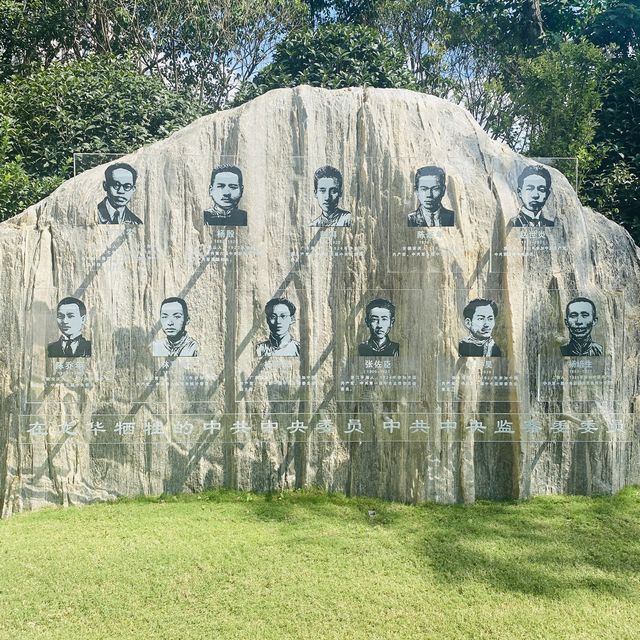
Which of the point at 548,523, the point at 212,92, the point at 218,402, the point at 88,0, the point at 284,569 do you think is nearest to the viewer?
the point at 284,569

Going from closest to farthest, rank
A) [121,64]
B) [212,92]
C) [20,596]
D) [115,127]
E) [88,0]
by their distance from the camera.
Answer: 1. [20,596]
2. [115,127]
3. [121,64]
4. [88,0]
5. [212,92]

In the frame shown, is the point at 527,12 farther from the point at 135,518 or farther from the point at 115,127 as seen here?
the point at 135,518

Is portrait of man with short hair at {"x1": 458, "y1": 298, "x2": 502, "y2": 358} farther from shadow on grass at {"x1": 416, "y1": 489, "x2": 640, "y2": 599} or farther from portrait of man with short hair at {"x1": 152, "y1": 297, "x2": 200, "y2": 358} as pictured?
portrait of man with short hair at {"x1": 152, "y1": 297, "x2": 200, "y2": 358}

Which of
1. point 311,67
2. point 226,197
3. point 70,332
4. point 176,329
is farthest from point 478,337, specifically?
point 311,67

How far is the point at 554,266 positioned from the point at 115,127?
512 centimetres

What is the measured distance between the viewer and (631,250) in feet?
16.2

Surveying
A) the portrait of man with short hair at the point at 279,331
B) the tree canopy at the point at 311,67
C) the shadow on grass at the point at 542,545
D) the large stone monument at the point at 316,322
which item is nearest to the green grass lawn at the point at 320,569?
the shadow on grass at the point at 542,545

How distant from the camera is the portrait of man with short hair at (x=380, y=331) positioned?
183 inches

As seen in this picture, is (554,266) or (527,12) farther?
(527,12)

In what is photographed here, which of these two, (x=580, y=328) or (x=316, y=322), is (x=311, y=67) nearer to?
(x=316, y=322)

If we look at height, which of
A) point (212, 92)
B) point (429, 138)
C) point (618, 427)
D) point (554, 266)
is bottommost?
point (618, 427)

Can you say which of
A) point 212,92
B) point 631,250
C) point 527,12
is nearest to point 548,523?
point 631,250

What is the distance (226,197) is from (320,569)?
2.93m

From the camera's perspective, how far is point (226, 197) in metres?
4.70
